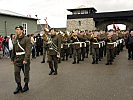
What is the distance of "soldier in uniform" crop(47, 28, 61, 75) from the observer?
426 inches

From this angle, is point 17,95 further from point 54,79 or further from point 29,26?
point 29,26

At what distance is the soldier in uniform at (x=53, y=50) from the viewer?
35.5 feet

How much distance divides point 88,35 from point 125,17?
100 ft

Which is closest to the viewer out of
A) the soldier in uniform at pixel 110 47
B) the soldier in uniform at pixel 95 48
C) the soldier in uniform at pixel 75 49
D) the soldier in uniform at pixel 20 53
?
the soldier in uniform at pixel 20 53

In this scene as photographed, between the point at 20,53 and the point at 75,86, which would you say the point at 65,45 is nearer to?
the point at 75,86

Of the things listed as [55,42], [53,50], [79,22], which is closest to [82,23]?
[79,22]

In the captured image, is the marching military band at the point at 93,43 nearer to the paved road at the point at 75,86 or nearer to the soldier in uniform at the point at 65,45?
the soldier in uniform at the point at 65,45

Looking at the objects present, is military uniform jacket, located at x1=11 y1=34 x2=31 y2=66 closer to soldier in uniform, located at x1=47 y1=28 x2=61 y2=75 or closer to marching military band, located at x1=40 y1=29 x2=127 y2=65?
soldier in uniform, located at x1=47 y1=28 x2=61 y2=75

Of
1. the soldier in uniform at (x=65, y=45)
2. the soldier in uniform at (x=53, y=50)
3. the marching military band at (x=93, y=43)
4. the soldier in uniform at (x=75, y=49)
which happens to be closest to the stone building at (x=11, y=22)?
the soldier in uniform at (x=65, y=45)

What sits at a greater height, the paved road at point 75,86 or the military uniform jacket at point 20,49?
the military uniform jacket at point 20,49

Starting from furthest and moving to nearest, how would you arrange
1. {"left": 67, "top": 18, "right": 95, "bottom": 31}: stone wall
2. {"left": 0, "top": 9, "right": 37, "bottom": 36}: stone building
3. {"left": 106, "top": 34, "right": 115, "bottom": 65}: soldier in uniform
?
{"left": 67, "top": 18, "right": 95, "bottom": 31}: stone wall < {"left": 0, "top": 9, "right": 37, "bottom": 36}: stone building < {"left": 106, "top": 34, "right": 115, "bottom": 65}: soldier in uniform

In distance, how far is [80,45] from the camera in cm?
1509

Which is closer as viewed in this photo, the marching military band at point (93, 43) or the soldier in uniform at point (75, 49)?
the marching military band at point (93, 43)

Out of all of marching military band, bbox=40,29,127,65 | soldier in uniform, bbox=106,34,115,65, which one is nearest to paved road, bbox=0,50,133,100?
soldier in uniform, bbox=106,34,115,65
